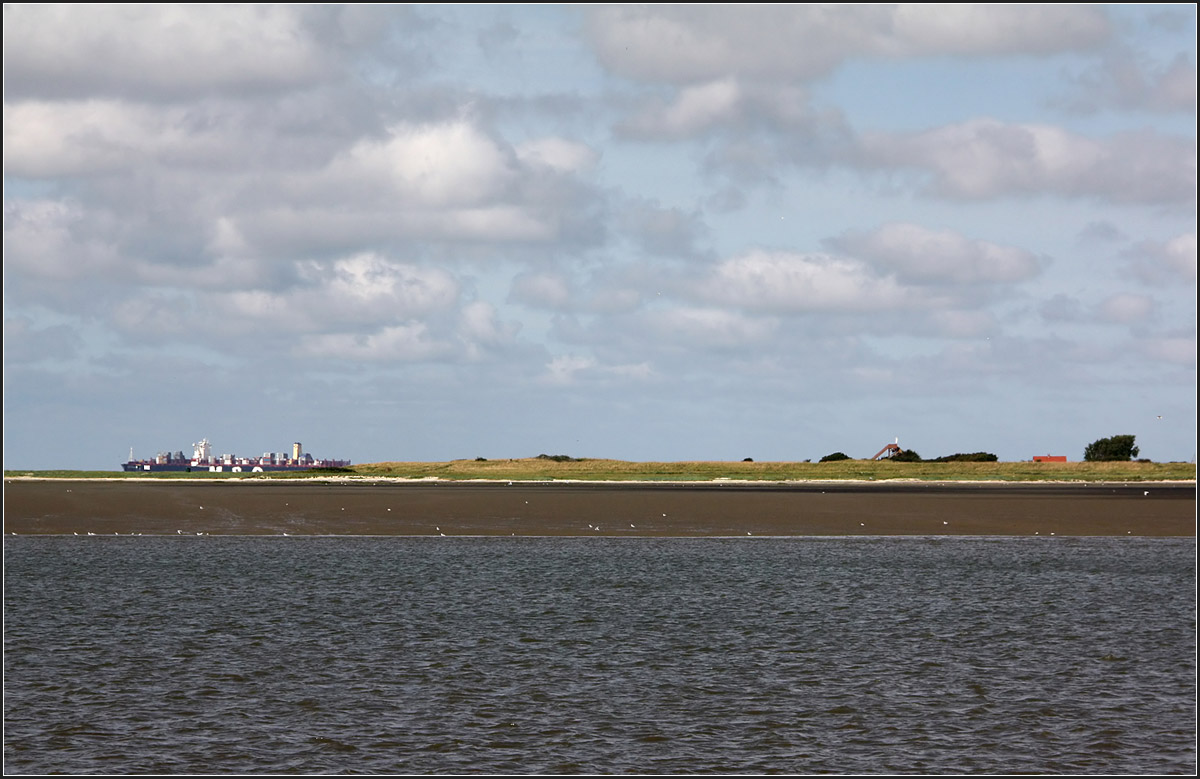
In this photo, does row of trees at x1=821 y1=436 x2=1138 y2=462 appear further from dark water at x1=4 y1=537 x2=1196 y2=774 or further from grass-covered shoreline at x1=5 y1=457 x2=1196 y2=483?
dark water at x1=4 y1=537 x2=1196 y2=774

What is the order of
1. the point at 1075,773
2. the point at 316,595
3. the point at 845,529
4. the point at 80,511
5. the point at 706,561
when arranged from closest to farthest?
1. the point at 1075,773
2. the point at 316,595
3. the point at 706,561
4. the point at 845,529
5. the point at 80,511

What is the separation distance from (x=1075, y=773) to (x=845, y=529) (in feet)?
152

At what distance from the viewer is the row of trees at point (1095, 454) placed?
154962 mm

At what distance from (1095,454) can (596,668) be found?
15453 centimetres

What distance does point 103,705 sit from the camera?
787 inches

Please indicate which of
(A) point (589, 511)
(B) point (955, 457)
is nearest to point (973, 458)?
(B) point (955, 457)

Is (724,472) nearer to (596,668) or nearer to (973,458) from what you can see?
(973,458)

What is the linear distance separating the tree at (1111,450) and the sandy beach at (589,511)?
210 feet

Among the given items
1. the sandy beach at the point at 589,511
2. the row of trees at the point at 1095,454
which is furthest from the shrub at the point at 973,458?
the sandy beach at the point at 589,511

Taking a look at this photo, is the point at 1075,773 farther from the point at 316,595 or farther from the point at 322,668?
the point at 316,595

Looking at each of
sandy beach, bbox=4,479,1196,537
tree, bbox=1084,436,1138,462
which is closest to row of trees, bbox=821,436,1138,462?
tree, bbox=1084,436,1138,462

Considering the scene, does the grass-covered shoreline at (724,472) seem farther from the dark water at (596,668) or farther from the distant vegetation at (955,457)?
the dark water at (596,668)

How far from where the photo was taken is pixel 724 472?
143625mm

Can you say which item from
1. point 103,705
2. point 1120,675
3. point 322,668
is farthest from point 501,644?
point 1120,675
